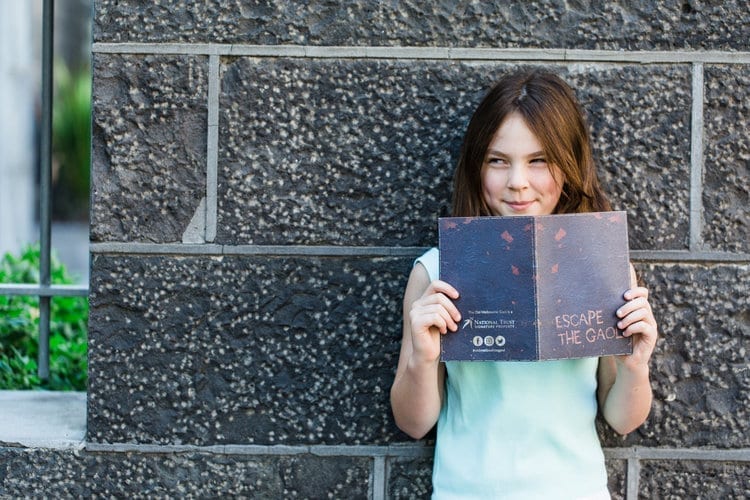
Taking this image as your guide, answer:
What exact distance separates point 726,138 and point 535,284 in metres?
0.88

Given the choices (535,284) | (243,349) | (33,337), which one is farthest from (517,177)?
(33,337)

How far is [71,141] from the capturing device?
47.6 feet

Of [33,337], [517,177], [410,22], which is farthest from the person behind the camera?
[33,337]

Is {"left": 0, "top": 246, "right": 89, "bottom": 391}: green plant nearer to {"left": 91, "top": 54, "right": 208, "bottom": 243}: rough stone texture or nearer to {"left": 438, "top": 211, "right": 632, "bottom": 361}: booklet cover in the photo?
{"left": 91, "top": 54, "right": 208, "bottom": 243}: rough stone texture

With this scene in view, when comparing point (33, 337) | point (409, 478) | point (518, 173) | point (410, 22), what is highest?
point (410, 22)

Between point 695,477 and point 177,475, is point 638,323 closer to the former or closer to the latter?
point 695,477

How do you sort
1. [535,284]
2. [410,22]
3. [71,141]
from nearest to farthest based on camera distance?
[535,284] → [410,22] → [71,141]

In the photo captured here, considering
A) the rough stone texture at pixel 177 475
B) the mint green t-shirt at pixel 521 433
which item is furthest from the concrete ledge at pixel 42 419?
the mint green t-shirt at pixel 521 433

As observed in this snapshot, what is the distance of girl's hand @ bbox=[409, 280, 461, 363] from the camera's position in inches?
80.9

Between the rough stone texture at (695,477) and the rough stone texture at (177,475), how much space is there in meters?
0.84

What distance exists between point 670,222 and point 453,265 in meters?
0.80

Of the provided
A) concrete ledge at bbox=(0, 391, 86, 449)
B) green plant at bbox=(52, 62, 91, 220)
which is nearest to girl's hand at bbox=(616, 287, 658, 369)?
concrete ledge at bbox=(0, 391, 86, 449)

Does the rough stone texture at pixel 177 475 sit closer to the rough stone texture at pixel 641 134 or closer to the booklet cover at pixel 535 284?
the booklet cover at pixel 535 284

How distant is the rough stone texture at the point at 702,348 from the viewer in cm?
248
